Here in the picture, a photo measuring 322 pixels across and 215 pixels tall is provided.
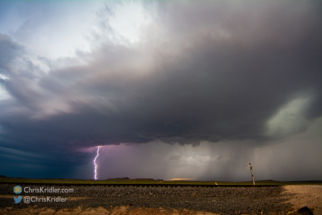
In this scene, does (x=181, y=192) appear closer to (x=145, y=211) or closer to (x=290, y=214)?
(x=145, y=211)

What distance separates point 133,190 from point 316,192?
24.8 meters

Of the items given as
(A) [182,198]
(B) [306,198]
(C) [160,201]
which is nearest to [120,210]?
(C) [160,201]

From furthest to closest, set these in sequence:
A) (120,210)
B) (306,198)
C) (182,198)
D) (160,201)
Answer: (182,198) → (160,201) → (306,198) → (120,210)

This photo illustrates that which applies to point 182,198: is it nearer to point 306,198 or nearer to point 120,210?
point 120,210

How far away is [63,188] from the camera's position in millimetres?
25969

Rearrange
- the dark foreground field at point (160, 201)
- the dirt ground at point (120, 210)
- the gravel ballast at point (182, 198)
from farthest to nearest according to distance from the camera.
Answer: the gravel ballast at point (182, 198) → the dark foreground field at point (160, 201) → the dirt ground at point (120, 210)

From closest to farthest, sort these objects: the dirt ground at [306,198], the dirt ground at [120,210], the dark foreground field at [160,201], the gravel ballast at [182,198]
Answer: the dirt ground at [120,210] → the dirt ground at [306,198] → the dark foreground field at [160,201] → the gravel ballast at [182,198]

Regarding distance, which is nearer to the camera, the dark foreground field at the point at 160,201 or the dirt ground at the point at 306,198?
the dirt ground at the point at 306,198

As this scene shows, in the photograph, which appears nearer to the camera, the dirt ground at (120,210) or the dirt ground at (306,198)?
the dirt ground at (120,210)

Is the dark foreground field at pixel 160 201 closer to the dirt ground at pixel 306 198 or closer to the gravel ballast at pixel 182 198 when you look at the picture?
the gravel ballast at pixel 182 198

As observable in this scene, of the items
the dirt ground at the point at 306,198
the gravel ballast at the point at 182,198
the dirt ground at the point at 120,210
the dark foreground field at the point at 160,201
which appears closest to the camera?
the dirt ground at the point at 120,210

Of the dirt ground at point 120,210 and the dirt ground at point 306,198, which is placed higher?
the dirt ground at point 120,210

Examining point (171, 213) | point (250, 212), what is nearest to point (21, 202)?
point (171, 213)

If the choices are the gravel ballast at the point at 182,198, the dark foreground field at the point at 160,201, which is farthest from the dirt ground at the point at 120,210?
the gravel ballast at the point at 182,198
